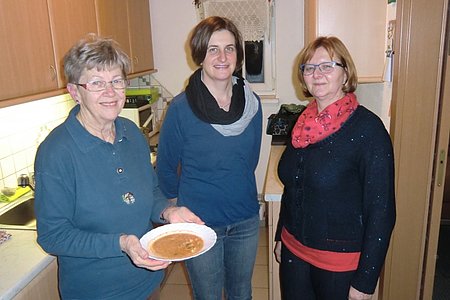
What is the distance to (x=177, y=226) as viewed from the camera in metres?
1.33

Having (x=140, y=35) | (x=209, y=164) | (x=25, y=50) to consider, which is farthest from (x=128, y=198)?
(x=140, y=35)

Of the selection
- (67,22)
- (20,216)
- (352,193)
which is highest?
(67,22)

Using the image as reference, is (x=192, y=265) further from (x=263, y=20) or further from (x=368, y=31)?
(x=263, y=20)

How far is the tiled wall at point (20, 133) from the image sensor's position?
1.92 m

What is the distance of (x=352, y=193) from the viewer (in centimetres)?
126

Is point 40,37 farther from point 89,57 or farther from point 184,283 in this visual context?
point 184,283

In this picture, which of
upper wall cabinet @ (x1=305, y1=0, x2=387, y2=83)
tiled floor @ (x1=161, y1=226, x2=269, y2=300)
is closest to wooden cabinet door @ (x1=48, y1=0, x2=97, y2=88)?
upper wall cabinet @ (x1=305, y1=0, x2=387, y2=83)

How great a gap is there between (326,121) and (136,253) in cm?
72

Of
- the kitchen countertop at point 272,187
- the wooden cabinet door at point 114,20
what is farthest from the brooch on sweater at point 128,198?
the wooden cabinet door at point 114,20

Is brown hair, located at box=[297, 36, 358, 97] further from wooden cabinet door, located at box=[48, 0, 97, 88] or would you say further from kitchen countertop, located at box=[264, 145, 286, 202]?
wooden cabinet door, located at box=[48, 0, 97, 88]

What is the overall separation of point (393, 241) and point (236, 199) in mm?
843

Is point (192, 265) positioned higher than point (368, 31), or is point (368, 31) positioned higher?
point (368, 31)

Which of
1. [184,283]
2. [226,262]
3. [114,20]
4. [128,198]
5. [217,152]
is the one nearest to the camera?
[128,198]

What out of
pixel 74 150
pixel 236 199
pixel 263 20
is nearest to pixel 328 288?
pixel 236 199
